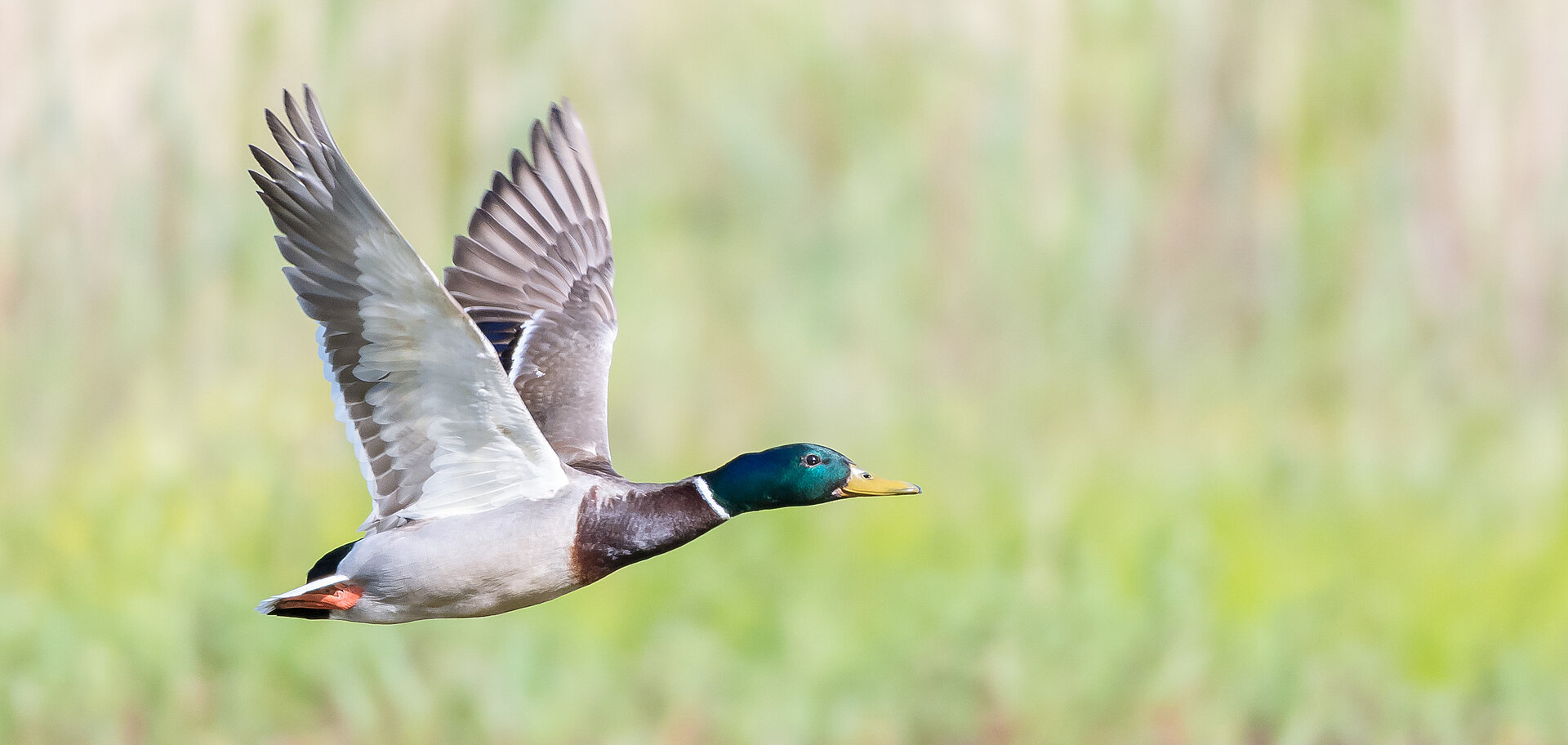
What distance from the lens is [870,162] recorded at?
8.64 meters

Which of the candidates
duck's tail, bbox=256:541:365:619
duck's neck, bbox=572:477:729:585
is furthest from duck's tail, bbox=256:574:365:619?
duck's neck, bbox=572:477:729:585

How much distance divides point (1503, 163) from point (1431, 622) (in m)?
2.29

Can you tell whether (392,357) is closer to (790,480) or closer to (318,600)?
(318,600)

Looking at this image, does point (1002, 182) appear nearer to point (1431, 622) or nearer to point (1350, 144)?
point (1350, 144)

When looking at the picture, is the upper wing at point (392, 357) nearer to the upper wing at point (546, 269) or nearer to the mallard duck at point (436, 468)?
the mallard duck at point (436, 468)

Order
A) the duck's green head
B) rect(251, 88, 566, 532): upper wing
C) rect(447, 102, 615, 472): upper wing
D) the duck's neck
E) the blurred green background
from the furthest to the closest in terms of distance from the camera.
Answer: the blurred green background
rect(447, 102, 615, 472): upper wing
the duck's green head
the duck's neck
rect(251, 88, 566, 532): upper wing

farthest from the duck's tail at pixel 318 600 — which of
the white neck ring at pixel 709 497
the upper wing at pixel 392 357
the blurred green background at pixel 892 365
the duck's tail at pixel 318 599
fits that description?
the blurred green background at pixel 892 365

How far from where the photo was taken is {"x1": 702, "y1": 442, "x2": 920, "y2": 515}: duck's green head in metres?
4.27

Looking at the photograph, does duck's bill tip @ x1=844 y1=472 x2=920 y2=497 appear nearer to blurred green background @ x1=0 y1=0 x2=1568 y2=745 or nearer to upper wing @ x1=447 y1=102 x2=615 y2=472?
upper wing @ x1=447 y1=102 x2=615 y2=472

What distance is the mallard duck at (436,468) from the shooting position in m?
3.87

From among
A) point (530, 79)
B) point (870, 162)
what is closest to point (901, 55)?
point (870, 162)

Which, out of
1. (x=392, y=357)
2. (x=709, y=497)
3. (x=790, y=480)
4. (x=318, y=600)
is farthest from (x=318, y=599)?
(x=790, y=480)

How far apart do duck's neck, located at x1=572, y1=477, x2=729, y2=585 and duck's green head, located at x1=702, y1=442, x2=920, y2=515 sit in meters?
0.07

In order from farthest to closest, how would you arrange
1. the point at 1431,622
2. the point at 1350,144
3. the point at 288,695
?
1. the point at 1350,144
2. the point at 1431,622
3. the point at 288,695
